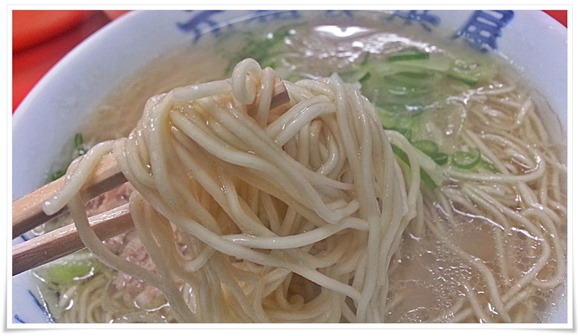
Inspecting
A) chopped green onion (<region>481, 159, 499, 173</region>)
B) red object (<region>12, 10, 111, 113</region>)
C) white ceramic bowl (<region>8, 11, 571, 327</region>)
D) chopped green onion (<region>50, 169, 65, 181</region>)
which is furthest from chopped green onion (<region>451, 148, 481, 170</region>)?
red object (<region>12, 10, 111, 113</region>)

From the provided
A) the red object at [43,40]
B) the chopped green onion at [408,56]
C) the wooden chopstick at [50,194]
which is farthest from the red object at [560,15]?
the red object at [43,40]

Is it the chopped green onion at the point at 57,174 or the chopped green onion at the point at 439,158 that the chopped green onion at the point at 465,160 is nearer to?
the chopped green onion at the point at 439,158

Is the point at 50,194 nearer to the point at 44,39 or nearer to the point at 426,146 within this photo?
the point at 426,146

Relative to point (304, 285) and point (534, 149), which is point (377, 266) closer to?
point (304, 285)

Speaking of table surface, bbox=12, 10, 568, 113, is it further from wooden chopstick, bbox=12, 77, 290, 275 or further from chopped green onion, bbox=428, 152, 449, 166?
chopped green onion, bbox=428, 152, 449, 166

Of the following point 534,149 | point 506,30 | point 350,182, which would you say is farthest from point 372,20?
point 350,182

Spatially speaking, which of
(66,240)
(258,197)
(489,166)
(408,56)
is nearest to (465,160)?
(489,166)
